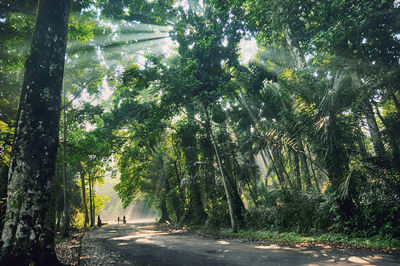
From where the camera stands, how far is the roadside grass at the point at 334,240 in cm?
535

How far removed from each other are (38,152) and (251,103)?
16329 millimetres

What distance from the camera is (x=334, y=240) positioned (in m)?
6.56

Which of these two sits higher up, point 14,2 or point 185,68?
point 14,2

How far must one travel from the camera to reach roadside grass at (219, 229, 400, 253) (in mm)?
5347

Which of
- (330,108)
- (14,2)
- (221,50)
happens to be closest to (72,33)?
(14,2)

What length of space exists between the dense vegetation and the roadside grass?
356mm

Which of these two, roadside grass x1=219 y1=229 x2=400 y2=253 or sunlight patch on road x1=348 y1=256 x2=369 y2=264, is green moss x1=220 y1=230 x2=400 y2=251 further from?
sunlight patch on road x1=348 y1=256 x2=369 y2=264

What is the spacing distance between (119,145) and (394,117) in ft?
56.5

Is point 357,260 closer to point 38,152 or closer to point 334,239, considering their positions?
point 334,239

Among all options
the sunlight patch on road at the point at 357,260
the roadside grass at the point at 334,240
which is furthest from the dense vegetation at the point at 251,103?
the sunlight patch on road at the point at 357,260

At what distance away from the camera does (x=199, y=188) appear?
16.6m

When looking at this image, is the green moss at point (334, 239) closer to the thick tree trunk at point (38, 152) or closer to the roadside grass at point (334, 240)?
the roadside grass at point (334, 240)

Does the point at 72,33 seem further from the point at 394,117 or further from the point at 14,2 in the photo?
the point at 394,117

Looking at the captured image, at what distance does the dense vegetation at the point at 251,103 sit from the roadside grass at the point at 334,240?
36 cm
